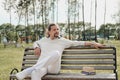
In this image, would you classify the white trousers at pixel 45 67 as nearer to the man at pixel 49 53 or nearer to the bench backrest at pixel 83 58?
the man at pixel 49 53

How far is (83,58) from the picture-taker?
7.10 m

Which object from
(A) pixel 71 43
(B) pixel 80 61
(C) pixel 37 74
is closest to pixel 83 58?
(B) pixel 80 61

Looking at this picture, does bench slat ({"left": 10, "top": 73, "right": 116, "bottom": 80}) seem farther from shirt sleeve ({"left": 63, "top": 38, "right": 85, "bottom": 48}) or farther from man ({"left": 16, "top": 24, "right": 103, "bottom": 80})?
shirt sleeve ({"left": 63, "top": 38, "right": 85, "bottom": 48})

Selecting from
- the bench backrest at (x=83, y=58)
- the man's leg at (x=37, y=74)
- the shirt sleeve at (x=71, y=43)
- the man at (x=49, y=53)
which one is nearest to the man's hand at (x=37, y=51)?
the man at (x=49, y=53)

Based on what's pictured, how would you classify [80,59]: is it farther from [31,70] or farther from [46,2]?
[46,2]

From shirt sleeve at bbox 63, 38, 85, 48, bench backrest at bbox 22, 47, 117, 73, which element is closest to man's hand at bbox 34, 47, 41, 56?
bench backrest at bbox 22, 47, 117, 73

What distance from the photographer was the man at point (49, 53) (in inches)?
249

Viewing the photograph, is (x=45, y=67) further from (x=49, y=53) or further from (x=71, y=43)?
(x=71, y=43)

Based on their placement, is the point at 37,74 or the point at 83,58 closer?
the point at 37,74

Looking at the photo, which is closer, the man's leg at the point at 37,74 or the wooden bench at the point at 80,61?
the man's leg at the point at 37,74

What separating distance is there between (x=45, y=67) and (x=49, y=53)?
1.03ft

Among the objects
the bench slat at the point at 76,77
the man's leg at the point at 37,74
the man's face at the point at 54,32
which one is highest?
the man's face at the point at 54,32

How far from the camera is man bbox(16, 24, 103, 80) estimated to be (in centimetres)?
632

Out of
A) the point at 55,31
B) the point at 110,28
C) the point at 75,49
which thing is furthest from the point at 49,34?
the point at 110,28
